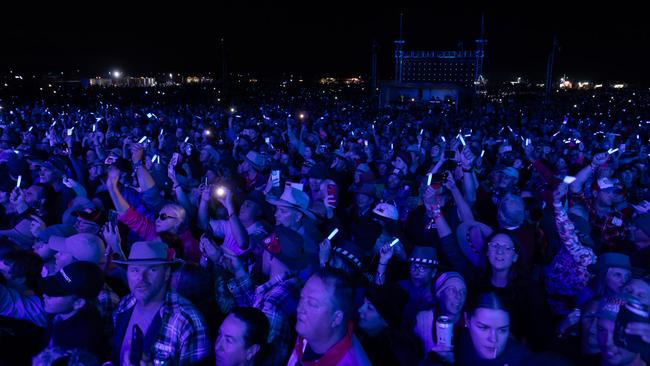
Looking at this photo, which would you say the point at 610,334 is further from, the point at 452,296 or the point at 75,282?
the point at 75,282

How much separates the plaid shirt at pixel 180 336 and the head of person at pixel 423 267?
4.48 ft

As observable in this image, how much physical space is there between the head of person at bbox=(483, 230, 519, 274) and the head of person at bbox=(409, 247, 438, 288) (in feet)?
1.15

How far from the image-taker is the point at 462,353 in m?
2.44

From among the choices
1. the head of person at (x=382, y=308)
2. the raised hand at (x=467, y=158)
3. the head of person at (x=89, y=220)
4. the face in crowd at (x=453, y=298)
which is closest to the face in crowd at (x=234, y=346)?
the head of person at (x=382, y=308)

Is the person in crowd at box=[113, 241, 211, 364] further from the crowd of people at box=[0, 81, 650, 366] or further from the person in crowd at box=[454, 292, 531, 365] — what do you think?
the person in crowd at box=[454, 292, 531, 365]

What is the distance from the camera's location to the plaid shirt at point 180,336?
94.0 inches

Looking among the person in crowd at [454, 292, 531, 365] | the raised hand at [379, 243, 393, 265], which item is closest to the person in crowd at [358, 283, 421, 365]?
the raised hand at [379, 243, 393, 265]

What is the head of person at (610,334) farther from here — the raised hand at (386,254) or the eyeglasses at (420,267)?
the raised hand at (386,254)

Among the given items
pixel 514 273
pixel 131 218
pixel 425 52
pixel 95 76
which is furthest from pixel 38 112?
pixel 95 76

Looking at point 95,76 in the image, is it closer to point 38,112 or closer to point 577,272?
point 38,112

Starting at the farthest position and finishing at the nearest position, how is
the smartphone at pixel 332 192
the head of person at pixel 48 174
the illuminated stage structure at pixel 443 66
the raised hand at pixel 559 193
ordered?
1. the illuminated stage structure at pixel 443 66
2. the head of person at pixel 48 174
3. the smartphone at pixel 332 192
4. the raised hand at pixel 559 193

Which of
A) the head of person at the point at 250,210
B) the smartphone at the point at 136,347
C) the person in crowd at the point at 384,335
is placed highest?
the head of person at the point at 250,210

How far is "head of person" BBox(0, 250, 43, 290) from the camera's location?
Answer: 3.12 meters

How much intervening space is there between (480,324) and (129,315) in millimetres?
1813
